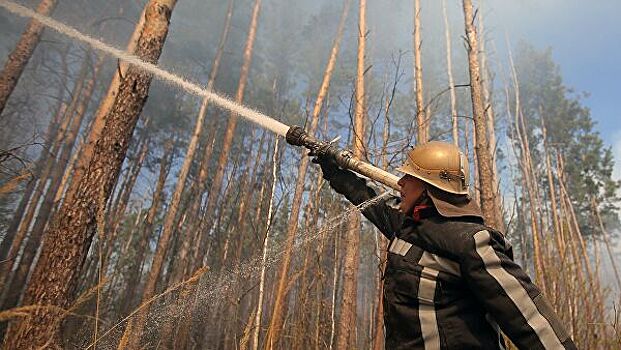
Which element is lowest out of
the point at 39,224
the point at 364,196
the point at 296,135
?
the point at 364,196

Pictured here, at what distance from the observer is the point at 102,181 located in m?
3.69

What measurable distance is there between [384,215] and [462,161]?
68 centimetres

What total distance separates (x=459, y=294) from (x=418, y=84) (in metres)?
6.20

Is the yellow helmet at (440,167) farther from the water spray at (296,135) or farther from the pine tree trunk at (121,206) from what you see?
the pine tree trunk at (121,206)

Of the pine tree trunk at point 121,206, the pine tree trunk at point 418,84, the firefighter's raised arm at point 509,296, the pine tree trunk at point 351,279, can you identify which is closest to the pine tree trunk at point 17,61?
the pine tree trunk at point 121,206

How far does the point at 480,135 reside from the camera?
5.10m

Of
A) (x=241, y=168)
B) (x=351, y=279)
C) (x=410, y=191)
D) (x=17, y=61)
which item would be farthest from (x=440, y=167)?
(x=241, y=168)

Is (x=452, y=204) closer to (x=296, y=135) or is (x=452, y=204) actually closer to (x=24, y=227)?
(x=296, y=135)

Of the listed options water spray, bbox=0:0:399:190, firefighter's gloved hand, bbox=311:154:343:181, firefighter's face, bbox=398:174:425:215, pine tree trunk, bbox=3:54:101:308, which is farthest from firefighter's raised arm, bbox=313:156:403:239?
pine tree trunk, bbox=3:54:101:308

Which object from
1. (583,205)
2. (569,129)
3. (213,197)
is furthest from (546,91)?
(213,197)

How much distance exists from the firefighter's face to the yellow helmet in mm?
61

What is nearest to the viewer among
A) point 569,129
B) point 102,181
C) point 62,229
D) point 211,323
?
point 62,229

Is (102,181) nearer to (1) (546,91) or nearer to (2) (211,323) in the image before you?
(2) (211,323)

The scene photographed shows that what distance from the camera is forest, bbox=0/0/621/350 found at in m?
3.72
